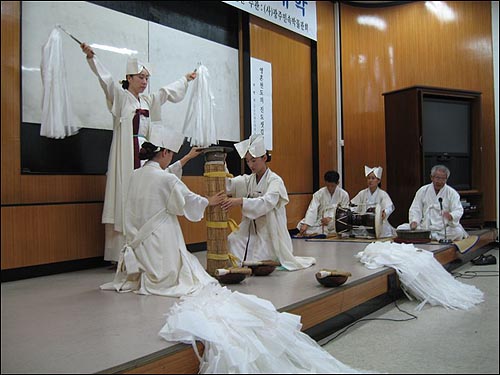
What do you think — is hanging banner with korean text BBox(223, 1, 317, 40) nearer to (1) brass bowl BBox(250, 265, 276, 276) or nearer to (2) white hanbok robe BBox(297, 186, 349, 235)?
(2) white hanbok robe BBox(297, 186, 349, 235)

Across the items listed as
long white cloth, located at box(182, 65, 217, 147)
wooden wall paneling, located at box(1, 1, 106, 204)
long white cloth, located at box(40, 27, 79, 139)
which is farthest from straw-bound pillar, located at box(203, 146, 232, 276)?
wooden wall paneling, located at box(1, 1, 106, 204)

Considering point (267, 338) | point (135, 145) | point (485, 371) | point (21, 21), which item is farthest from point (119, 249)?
point (485, 371)

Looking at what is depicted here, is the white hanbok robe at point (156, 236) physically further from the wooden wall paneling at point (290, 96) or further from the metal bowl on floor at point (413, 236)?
the metal bowl on floor at point (413, 236)

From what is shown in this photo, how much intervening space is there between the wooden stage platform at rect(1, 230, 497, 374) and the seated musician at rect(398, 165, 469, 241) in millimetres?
348

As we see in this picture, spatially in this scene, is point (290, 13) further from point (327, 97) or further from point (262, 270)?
point (262, 270)

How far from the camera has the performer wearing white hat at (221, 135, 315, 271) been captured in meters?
3.24

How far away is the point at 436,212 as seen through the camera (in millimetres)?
3686

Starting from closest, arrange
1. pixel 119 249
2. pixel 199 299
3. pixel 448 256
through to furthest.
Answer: pixel 199 299, pixel 119 249, pixel 448 256

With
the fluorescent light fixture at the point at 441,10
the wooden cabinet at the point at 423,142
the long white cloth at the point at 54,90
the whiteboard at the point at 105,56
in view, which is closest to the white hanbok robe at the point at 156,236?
the whiteboard at the point at 105,56

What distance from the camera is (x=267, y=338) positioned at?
178cm

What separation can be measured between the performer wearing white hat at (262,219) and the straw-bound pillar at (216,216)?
0.93 feet

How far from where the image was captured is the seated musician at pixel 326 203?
9.70 ft

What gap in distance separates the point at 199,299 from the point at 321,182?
124 centimetres

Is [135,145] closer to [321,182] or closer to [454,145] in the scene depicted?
[321,182]
